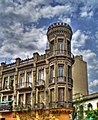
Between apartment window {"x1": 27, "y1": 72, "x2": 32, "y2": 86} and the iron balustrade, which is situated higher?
apartment window {"x1": 27, "y1": 72, "x2": 32, "y2": 86}

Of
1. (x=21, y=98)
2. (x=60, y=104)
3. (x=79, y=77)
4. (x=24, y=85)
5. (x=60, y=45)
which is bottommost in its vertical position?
(x=60, y=104)

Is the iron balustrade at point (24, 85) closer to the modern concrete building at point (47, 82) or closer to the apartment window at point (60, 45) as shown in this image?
the modern concrete building at point (47, 82)

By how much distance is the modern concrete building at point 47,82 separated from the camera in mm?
37312

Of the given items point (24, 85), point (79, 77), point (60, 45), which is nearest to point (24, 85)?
point (24, 85)

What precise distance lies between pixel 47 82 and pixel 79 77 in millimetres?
10927

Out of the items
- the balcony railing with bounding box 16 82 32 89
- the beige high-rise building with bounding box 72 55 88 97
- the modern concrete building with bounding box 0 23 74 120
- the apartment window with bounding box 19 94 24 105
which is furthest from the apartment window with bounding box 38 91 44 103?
the beige high-rise building with bounding box 72 55 88 97

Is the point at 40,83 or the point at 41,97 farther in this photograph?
the point at 40,83

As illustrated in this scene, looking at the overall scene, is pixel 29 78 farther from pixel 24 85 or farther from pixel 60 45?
pixel 60 45

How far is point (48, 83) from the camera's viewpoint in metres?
39.2

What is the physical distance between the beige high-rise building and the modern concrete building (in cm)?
782

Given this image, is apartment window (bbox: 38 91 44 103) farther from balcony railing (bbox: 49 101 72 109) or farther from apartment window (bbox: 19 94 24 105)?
apartment window (bbox: 19 94 24 105)

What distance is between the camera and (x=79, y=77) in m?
48.5

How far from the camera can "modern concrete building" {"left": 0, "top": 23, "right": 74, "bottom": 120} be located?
37.3 metres

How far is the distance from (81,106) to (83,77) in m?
7.52
